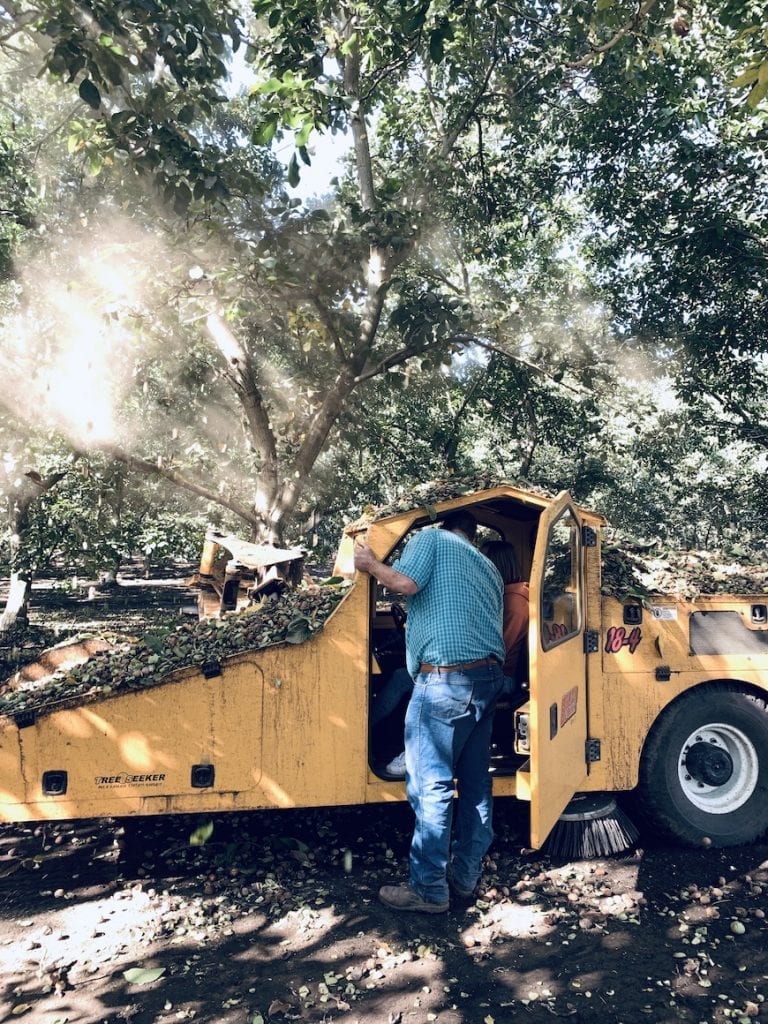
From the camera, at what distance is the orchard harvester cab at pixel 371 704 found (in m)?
3.77

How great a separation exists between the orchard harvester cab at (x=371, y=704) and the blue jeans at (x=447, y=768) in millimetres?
248

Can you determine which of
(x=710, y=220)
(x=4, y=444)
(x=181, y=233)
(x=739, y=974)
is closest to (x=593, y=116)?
(x=710, y=220)

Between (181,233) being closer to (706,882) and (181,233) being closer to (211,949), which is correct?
(211,949)

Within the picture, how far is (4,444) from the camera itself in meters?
9.68

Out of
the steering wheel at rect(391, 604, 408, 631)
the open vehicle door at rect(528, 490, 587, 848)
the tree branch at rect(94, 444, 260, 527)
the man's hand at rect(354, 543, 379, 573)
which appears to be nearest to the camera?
the open vehicle door at rect(528, 490, 587, 848)

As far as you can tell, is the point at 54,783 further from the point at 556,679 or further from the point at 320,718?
the point at 556,679

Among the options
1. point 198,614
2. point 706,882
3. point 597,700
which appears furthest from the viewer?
point 198,614

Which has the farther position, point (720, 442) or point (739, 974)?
point (720, 442)

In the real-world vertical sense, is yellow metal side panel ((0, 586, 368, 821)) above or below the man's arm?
below

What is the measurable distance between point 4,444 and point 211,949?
8.22 metres

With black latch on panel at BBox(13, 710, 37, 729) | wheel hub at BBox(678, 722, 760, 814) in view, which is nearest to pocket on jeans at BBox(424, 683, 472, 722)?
wheel hub at BBox(678, 722, 760, 814)

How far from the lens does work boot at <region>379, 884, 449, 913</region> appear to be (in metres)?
3.80

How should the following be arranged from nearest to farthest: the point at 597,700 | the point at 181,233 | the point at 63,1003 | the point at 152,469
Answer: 1. the point at 63,1003
2. the point at 597,700
3. the point at 181,233
4. the point at 152,469

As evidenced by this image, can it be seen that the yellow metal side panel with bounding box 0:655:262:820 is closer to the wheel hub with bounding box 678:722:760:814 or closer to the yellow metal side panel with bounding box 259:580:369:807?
the yellow metal side panel with bounding box 259:580:369:807
